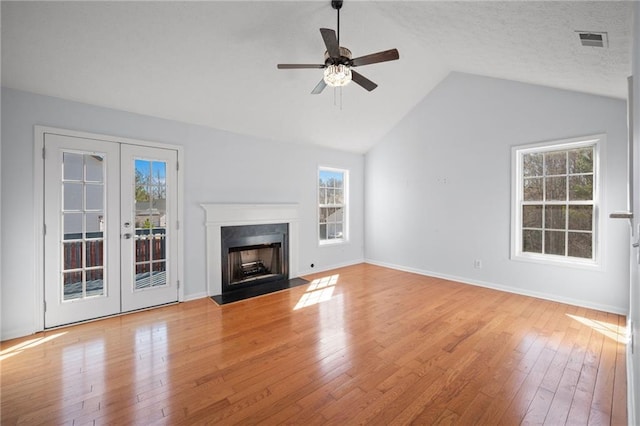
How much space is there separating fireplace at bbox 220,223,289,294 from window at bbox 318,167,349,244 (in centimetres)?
101

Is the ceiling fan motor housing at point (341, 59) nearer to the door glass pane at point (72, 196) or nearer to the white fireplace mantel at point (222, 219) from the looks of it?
the white fireplace mantel at point (222, 219)

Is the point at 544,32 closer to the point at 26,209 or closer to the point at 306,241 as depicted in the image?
the point at 306,241

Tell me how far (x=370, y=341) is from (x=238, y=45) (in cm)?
335

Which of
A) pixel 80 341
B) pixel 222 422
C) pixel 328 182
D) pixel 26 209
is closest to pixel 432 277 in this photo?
pixel 328 182

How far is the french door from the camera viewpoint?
9.83 ft

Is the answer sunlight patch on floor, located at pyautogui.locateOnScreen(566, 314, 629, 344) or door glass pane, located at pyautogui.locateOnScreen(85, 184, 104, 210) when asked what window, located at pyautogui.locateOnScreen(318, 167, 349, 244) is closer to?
door glass pane, located at pyautogui.locateOnScreen(85, 184, 104, 210)

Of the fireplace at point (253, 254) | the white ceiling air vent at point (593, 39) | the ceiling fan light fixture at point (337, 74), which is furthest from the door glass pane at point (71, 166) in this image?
the white ceiling air vent at point (593, 39)

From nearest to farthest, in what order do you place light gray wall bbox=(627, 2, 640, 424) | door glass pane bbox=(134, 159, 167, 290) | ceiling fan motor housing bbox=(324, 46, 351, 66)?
light gray wall bbox=(627, 2, 640, 424)
ceiling fan motor housing bbox=(324, 46, 351, 66)
door glass pane bbox=(134, 159, 167, 290)

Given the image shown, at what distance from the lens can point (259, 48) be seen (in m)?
3.09

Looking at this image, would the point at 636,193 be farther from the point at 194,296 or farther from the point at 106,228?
the point at 106,228

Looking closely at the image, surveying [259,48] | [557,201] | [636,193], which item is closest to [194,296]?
[259,48]

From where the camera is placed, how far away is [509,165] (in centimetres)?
414

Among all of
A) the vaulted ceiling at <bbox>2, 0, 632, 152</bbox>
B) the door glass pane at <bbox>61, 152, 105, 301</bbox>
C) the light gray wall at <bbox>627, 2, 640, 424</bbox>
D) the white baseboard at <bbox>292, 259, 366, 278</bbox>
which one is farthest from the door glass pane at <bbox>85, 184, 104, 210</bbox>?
the light gray wall at <bbox>627, 2, 640, 424</bbox>

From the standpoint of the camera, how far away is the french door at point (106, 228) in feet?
9.83
